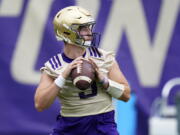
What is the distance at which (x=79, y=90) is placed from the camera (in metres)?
4.75

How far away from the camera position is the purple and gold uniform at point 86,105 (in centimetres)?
475

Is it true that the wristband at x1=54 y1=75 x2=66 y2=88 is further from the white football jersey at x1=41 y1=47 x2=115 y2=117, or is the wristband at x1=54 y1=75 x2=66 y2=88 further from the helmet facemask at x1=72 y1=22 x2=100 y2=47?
the helmet facemask at x1=72 y1=22 x2=100 y2=47

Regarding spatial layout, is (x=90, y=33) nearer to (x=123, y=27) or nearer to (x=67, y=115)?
(x=67, y=115)

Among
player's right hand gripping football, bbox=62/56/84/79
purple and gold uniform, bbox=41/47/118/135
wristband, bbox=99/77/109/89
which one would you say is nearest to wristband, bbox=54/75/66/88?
player's right hand gripping football, bbox=62/56/84/79

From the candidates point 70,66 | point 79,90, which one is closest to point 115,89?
point 79,90

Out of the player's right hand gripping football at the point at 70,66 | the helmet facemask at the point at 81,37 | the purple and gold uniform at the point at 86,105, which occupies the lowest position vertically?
the purple and gold uniform at the point at 86,105

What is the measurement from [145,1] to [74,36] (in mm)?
3115

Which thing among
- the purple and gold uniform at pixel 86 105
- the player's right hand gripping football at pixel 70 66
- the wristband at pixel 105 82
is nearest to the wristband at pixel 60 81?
the player's right hand gripping football at pixel 70 66

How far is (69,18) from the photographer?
4.77 metres

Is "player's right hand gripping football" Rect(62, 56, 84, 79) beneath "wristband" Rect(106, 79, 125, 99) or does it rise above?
above

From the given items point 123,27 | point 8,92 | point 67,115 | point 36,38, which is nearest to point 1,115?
point 8,92

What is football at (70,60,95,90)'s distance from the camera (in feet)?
15.0

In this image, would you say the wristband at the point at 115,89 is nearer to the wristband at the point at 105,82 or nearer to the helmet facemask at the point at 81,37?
the wristband at the point at 105,82

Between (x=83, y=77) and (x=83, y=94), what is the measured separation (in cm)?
23
